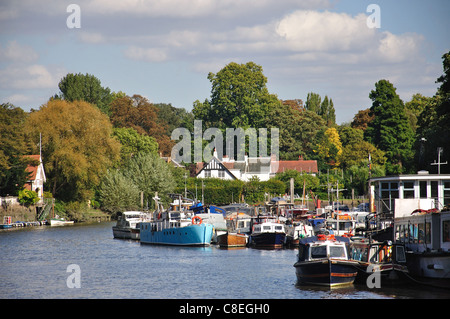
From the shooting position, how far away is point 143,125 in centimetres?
15662

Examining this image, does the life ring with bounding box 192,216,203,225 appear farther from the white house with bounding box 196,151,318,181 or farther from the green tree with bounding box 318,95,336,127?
the green tree with bounding box 318,95,336,127

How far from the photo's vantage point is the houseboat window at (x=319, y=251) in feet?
130

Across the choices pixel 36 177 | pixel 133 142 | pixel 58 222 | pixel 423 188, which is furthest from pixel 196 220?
pixel 133 142

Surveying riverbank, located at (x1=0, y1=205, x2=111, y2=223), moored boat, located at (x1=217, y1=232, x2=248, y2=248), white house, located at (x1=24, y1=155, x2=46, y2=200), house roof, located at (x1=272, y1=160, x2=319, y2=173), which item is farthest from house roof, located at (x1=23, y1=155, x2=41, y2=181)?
house roof, located at (x1=272, y1=160, x2=319, y2=173)

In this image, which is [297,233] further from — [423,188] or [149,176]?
[149,176]

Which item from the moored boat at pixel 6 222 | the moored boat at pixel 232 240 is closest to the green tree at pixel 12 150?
the moored boat at pixel 6 222

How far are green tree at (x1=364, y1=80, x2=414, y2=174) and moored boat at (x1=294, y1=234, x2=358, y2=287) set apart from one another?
3326 inches

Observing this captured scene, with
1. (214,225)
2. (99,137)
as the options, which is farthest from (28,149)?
(214,225)

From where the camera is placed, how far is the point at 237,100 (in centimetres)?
15588

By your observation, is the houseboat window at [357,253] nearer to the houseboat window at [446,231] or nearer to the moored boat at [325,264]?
the moored boat at [325,264]

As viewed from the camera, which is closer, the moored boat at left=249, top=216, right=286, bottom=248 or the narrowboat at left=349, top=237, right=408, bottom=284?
the narrowboat at left=349, top=237, right=408, bottom=284

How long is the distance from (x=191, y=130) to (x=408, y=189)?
111 meters

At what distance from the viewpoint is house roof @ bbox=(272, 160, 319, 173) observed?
139 meters
